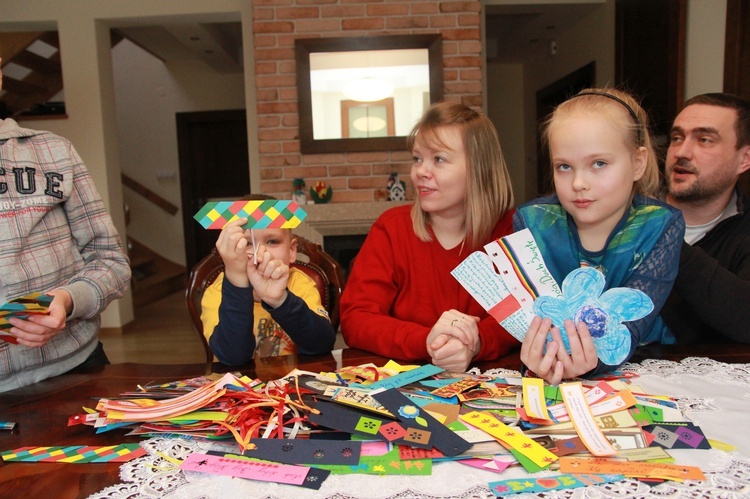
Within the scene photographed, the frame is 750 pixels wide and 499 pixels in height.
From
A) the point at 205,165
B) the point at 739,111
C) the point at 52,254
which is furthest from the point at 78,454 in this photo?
the point at 205,165

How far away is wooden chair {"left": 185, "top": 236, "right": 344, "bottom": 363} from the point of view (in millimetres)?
1582

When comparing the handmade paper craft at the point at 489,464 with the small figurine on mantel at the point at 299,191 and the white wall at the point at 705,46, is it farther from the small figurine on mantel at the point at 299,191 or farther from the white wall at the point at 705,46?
the white wall at the point at 705,46

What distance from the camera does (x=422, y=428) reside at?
0.78 metres

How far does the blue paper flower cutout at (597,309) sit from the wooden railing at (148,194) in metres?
7.34

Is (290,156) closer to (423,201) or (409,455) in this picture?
(423,201)

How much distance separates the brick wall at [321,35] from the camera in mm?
3918

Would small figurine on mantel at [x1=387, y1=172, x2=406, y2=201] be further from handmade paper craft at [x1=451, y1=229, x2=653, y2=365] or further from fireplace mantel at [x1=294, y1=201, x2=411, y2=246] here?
handmade paper craft at [x1=451, y1=229, x2=653, y2=365]

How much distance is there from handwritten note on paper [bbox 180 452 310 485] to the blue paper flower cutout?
1.75 feet

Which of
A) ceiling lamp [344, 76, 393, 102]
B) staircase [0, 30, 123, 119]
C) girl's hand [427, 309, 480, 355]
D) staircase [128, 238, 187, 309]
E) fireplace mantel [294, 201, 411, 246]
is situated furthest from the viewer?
staircase [128, 238, 187, 309]

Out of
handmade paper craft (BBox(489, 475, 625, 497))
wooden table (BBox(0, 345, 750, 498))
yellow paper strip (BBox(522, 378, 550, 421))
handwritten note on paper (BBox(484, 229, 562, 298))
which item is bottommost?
wooden table (BBox(0, 345, 750, 498))

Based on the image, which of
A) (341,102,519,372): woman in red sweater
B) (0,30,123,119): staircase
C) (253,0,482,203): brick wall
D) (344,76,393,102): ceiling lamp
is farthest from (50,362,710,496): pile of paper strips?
(0,30,123,119): staircase

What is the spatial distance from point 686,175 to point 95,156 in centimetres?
431

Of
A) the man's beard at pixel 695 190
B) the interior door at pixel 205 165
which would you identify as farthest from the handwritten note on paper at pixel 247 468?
the interior door at pixel 205 165

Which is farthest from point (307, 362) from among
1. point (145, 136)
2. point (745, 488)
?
point (145, 136)
